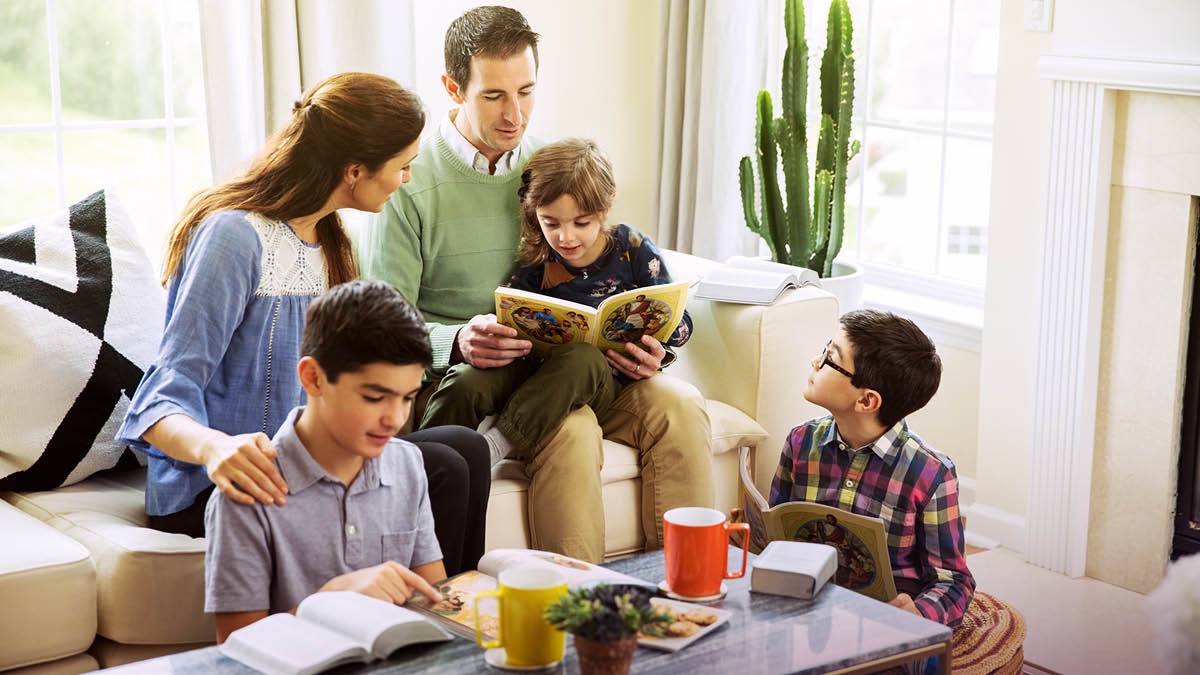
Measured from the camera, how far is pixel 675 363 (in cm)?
294

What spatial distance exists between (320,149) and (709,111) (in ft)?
6.28

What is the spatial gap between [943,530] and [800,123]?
1639mm

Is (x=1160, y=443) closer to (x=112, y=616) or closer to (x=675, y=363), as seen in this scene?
(x=675, y=363)

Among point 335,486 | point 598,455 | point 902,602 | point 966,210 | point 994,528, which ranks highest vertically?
point 966,210

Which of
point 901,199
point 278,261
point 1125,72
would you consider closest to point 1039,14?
point 1125,72

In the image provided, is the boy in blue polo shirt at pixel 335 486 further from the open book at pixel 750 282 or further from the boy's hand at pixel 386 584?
the open book at pixel 750 282

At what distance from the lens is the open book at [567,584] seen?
1.54 meters

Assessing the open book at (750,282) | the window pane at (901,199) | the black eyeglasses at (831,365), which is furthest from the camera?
the window pane at (901,199)

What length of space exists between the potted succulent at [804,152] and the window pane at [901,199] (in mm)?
331

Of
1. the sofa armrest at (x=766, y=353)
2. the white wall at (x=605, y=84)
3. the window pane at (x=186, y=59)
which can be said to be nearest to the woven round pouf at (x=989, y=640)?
the sofa armrest at (x=766, y=353)

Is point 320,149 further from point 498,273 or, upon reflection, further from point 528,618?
point 528,618

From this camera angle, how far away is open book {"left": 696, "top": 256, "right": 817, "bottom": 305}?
2742 mm

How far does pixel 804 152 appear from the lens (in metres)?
3.49

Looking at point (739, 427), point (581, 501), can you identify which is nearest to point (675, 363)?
point (739, 427)
